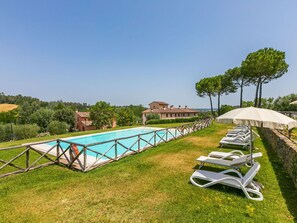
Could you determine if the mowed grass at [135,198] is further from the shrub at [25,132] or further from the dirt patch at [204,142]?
the shrub at [25,132]

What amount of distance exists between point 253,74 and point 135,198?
26034 mm

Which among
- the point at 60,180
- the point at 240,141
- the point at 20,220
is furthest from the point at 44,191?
the point at 240,141

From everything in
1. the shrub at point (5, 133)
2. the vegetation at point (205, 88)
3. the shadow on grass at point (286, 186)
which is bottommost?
the shrub at point (5, 133)

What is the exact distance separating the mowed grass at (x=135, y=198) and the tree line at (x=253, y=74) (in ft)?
69.1

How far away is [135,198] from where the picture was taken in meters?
4.00

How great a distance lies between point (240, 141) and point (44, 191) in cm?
978

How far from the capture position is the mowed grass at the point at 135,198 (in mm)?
3283

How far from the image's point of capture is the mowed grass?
328 centimetres

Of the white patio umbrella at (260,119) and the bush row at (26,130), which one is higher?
the white patio umbrella at (260,119)

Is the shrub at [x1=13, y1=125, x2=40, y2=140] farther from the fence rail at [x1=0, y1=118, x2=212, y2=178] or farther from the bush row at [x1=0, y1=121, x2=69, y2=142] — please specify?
the fence rail at [x1=0, y1=118, x2=212, y2=178]

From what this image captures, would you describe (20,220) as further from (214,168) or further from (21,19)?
(21,19)

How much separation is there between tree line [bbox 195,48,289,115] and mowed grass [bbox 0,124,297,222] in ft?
69.1

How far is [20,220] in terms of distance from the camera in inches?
126

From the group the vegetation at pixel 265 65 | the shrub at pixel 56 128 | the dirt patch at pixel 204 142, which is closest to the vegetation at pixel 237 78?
the vegetation at pixel 265 65
